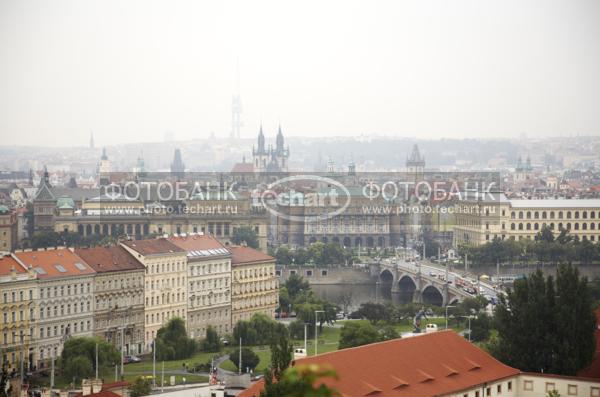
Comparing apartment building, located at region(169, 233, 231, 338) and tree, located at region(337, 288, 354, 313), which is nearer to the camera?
apartment building, located at region(169, 233, 231, 338)

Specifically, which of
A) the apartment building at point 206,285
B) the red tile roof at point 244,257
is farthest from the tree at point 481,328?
the red tile roof at point 244,257

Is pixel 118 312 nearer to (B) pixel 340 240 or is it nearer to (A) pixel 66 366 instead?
(A) pixel 66 366

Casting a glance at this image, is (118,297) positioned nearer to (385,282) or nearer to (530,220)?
(385,282)

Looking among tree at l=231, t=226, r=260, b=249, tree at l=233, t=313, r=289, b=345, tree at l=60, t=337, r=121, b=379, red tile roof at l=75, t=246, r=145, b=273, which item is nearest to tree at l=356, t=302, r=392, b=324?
tree at l=233, t=313, r=289, b=345

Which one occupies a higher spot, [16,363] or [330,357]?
[330,357]

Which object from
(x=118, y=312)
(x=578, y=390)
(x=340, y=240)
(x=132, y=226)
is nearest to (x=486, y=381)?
(x=578, y=390)

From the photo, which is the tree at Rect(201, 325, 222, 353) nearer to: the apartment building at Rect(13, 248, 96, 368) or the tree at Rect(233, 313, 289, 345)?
the tree at Rect(233, 313, 289, 345)
